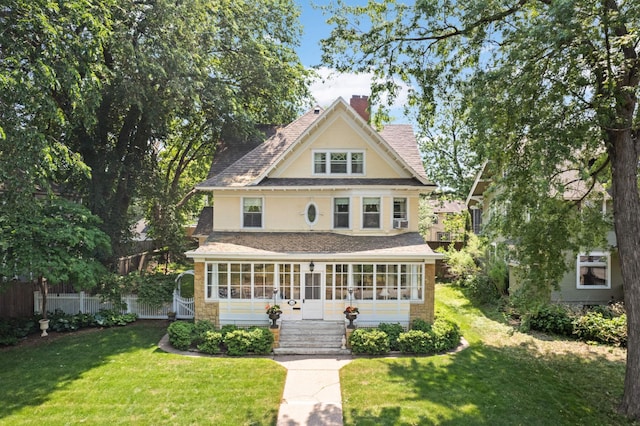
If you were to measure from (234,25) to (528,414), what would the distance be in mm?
19738

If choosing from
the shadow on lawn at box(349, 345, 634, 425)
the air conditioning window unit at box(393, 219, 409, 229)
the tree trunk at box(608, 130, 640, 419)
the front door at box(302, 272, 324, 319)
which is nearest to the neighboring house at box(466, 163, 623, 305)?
the air conditioning window unit at box(393, 219, 409, 229)

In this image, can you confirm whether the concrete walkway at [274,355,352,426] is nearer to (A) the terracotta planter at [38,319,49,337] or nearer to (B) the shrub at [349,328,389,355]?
(B) the shrub at [349,328,389,355]

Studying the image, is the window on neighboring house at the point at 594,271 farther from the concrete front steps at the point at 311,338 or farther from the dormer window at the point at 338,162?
the concrete front steps at the point at 311,338

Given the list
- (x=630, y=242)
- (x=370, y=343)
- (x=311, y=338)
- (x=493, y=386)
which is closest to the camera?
(x=630, y=242)

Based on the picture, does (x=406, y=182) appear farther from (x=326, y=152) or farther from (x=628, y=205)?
(x=628, y=205)

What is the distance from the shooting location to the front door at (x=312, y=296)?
1598 centimetres

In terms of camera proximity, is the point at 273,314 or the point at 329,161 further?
the point at 329,161

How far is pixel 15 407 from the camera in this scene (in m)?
9.74

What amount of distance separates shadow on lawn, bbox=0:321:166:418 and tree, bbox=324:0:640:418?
1245 centimetres

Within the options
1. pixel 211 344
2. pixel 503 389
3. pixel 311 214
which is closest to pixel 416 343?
pixel 503 389

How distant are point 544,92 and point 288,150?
10129mm

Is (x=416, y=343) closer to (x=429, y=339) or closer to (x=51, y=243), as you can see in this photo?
(x=429, y=339)

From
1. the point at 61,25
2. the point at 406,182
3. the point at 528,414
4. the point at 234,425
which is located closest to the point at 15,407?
the point at 234,425

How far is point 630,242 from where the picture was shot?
31.8ft
